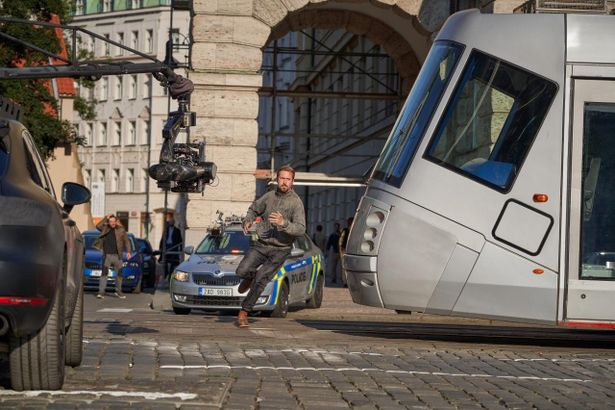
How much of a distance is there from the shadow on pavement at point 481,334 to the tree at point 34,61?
971 inches

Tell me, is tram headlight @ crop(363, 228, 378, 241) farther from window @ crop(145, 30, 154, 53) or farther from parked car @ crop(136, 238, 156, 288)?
window @ crop(145, 30, 154, 53)

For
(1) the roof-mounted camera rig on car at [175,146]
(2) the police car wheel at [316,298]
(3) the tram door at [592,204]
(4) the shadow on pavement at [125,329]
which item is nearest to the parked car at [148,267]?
(2) the police car wheel at [316,298]

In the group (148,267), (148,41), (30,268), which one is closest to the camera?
(30,268)

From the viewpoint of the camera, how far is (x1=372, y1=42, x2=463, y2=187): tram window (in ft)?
49.0

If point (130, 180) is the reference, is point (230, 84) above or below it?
above

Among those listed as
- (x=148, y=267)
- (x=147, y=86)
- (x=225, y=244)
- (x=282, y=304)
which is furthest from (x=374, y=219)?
(x=147, y=86)

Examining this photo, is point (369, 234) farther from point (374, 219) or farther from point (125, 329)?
point (125, 329)

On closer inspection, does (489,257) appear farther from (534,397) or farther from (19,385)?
(19,385)

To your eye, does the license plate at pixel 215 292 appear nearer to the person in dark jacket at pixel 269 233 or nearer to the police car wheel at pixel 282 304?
the police car wheel at pixel 282 304

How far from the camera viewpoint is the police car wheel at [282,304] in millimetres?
22531

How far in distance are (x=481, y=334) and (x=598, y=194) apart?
3690 mm

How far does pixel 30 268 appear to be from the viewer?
820cm

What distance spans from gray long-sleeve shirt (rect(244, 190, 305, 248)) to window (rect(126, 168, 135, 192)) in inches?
3674

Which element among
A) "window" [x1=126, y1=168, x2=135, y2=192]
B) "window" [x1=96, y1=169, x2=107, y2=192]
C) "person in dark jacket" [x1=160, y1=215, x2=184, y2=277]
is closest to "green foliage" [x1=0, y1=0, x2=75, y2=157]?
"person in dark jacket" [x1=160, y1=215, x2=184, y2=277]
